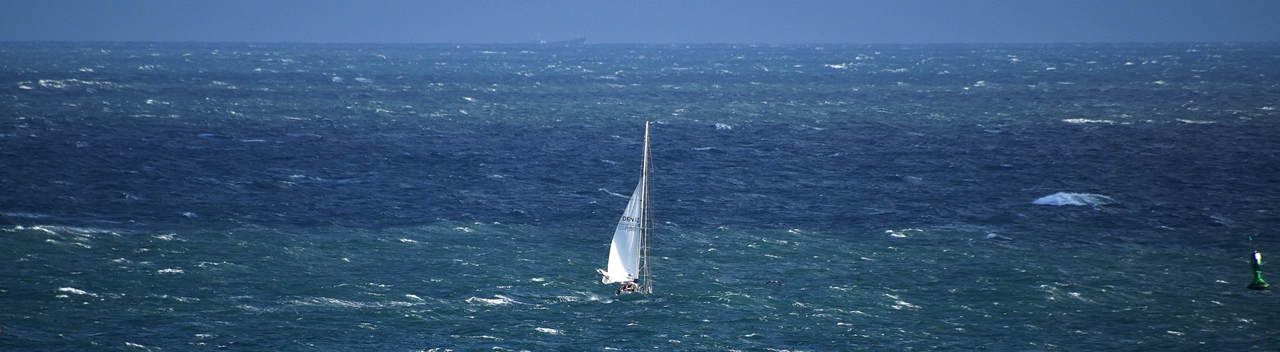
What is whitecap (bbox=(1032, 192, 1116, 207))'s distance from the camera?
101938mm

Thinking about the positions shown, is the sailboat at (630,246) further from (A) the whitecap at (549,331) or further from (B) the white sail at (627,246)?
(A) the whitecap at (549,331)

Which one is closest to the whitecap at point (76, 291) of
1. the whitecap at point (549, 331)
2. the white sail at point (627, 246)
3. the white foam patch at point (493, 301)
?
the white foam patch at point (493, 301)

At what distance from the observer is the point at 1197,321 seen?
67.9m

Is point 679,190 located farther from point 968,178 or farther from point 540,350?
point 540,350

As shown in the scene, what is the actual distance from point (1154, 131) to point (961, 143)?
27.0 m

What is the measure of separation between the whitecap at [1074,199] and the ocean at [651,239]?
1.18ft

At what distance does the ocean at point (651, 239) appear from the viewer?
218 feet

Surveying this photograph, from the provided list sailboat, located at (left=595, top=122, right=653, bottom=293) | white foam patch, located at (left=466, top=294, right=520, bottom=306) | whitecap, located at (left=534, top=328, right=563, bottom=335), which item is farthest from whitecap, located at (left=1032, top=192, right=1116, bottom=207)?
whitecap, located at (left=534, top=328, right=563, bottom=335)

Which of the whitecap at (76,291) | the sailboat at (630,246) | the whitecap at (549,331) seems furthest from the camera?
the whitecap at (76,291)

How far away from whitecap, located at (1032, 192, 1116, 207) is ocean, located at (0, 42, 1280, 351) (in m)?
0.36

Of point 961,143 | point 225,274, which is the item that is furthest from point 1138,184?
point 225,274

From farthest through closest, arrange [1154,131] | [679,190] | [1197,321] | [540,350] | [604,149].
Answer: [1154,131] < [604,149] < [679,190] < [1197,321] < [540,350]

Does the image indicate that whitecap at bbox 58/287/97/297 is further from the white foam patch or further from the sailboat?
the sailboat

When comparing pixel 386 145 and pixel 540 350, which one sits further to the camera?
pixel 386 145
